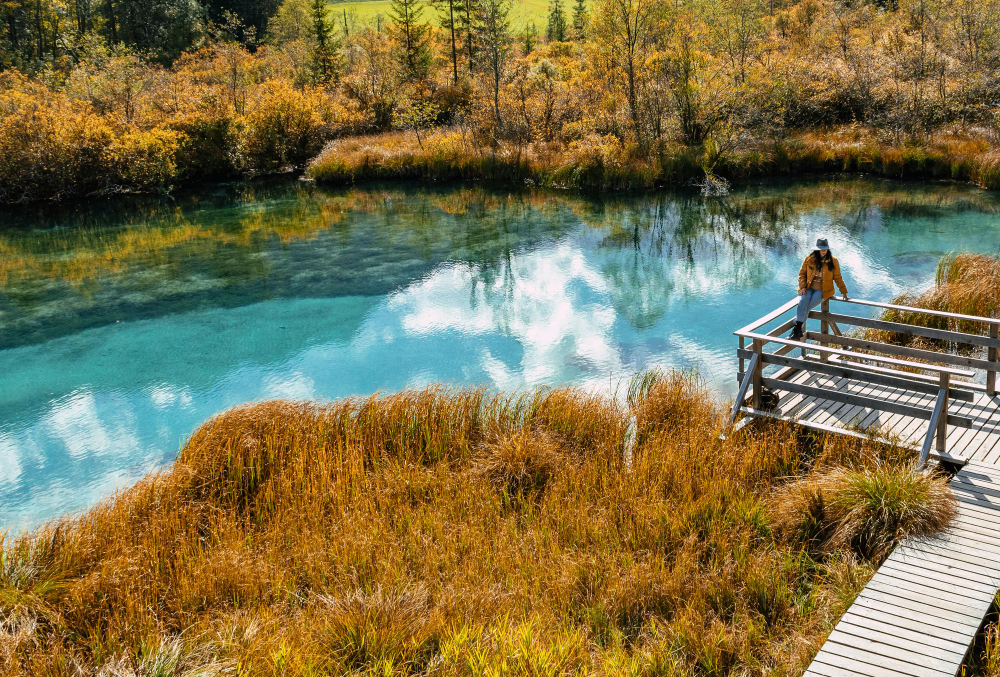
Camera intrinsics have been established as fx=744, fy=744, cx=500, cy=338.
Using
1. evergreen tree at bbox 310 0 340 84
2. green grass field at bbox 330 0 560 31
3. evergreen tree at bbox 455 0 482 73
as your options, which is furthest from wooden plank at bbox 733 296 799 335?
green grass field at bbox 330 0 560 31

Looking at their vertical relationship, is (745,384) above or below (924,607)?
above

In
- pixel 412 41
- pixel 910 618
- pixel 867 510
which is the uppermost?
pixel 412 41

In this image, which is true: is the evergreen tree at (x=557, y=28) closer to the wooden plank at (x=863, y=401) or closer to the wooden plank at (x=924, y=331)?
the wooden plank at (x=924, y=331)

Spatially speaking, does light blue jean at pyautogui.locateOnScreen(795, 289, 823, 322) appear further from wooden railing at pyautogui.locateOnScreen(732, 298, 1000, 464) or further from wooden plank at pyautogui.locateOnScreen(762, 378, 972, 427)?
wooden plank at pyautogui.locateOnScreen(762, 378, 972, 427)

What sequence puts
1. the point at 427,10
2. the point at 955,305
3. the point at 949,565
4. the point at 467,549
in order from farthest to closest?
the point at 427,10
the point at 955,305
the point at 467,549
the point at 949,565

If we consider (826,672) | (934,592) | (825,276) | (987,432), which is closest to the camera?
(826,672)

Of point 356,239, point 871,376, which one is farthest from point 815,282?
point 356,239

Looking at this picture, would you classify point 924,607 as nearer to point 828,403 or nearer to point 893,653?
point 893,653

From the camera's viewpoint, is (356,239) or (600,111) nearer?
(356,239)

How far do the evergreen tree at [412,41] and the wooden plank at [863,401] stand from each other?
3559 centimetres

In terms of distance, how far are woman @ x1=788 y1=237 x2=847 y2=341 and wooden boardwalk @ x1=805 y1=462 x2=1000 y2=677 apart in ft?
12.7

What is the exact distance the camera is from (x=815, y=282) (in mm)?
9609

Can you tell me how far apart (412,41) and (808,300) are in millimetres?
36897

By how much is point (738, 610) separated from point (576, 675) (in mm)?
1495
